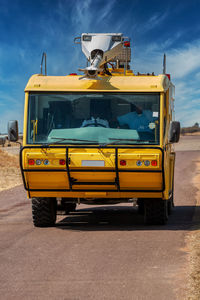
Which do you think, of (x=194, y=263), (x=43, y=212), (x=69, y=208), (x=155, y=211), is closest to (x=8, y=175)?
(x=69, y=208)

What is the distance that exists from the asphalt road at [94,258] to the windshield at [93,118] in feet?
5.92

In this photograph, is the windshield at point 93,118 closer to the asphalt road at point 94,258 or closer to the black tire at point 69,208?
the asphalt road at point 94,258

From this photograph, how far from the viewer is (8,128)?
9.75 metres

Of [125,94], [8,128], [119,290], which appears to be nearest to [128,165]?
[125,94]

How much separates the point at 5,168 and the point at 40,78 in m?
20.3

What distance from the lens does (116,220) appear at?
1214cm

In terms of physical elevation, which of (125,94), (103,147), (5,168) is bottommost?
(5,168)

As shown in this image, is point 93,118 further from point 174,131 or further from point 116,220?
point 116,220

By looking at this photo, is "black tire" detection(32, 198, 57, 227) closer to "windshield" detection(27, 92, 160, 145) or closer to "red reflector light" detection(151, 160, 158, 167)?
"windshield" detection(27, 92, 160, 145)

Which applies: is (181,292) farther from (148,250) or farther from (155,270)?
(148,250)

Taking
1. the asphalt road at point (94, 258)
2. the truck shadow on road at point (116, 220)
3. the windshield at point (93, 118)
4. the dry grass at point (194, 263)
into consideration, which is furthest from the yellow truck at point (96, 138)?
the dry grass at point (194, 263)

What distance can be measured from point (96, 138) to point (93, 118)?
0.48m

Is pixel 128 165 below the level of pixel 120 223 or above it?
above

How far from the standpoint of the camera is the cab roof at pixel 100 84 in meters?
9.97
